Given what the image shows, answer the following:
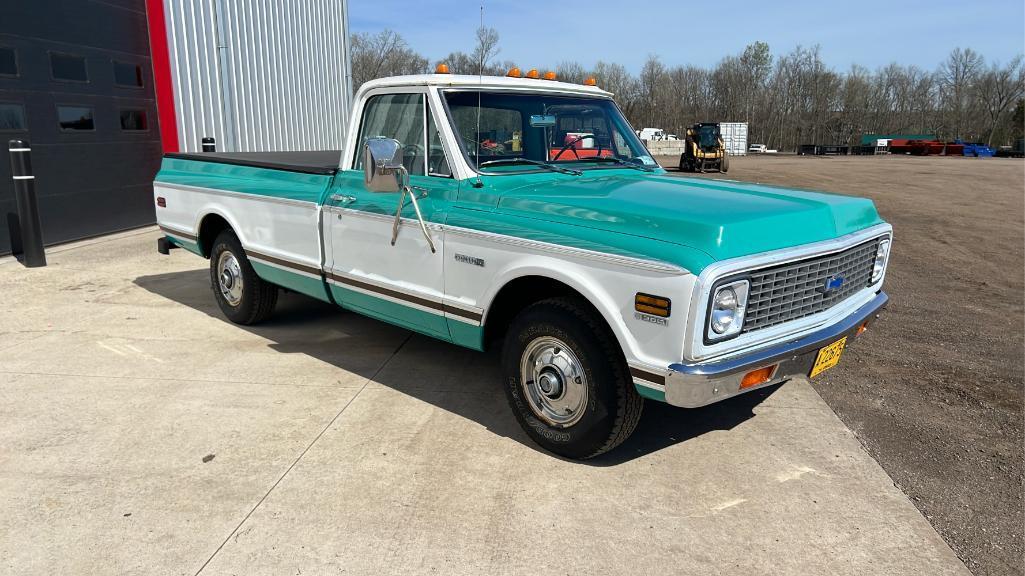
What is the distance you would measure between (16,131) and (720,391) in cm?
953

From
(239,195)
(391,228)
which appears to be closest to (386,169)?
(391,228)

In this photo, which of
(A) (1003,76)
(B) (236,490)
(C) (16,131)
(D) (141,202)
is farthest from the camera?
(A) (1003,76)

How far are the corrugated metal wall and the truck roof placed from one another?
28.1 feet

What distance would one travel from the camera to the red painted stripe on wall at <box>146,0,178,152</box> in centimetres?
1105

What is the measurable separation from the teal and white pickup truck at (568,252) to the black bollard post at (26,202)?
4538 millimetres

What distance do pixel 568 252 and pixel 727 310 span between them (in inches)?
30.1

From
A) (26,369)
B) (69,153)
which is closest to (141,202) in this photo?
(69,153)

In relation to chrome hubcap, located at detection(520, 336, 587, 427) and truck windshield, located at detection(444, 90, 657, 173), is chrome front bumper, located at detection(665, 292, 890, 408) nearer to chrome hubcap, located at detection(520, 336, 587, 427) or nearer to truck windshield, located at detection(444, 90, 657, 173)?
chrome hubcap, located at detection(520, 336, 587, 427)

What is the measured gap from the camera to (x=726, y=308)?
2971 mm

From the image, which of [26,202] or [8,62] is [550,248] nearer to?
[26,202]

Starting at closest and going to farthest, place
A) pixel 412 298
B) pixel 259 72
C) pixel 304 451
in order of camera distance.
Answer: pixel 304 451 → pixel 412 298 → pixel 259 72

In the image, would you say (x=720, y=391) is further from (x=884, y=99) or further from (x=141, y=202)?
(x=884, y=99)

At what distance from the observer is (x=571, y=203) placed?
3385 millimetres

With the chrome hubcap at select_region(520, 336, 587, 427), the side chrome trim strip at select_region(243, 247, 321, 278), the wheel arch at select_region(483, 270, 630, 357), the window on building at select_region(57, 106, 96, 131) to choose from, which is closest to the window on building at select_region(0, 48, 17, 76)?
the window on building at select_region(57, 106, 96, 131)
